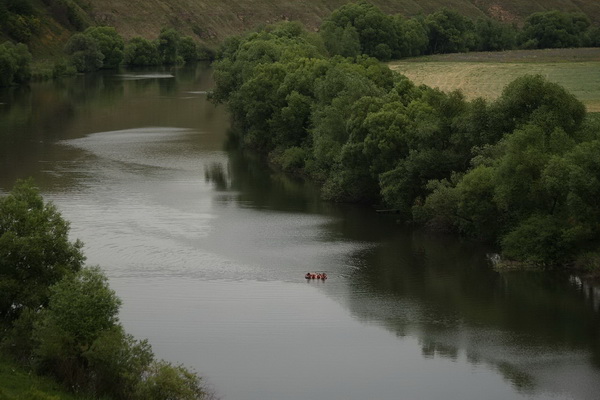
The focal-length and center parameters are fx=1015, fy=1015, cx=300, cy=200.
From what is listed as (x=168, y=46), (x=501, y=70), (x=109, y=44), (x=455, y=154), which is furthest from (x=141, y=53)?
(x=455, y=154)

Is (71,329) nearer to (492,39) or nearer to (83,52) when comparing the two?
(83,52)

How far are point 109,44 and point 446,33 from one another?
53906 mm

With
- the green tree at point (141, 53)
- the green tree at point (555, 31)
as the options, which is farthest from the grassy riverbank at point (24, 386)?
the green tree at point (555, 31)

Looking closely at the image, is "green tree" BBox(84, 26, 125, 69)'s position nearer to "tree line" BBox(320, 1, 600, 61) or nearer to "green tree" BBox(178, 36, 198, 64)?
"green tree" BBox(178, 36, 198, 64)

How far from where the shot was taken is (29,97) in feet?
398

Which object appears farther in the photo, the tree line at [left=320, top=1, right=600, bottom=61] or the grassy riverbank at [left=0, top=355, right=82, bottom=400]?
the tree line at [left=320, top=1, right=600, bottom=61]

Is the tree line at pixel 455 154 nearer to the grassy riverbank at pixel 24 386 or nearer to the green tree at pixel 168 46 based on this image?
the grassy riverbank at pixel 24 386

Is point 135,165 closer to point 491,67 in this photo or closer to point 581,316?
point 581,316

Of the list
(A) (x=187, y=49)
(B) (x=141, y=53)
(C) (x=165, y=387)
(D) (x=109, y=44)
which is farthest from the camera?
(A) (x=187, y=49)

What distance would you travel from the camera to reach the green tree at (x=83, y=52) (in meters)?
154

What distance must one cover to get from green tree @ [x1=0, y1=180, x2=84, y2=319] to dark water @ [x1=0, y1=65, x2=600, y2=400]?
5.59 m

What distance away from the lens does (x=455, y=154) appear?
5925 cm

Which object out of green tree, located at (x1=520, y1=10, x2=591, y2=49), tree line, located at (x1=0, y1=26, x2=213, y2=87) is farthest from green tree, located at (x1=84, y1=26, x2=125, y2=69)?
green tree, located at (x1=520, y1=10, x2=591, y2=49)

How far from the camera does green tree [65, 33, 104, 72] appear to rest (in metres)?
154
